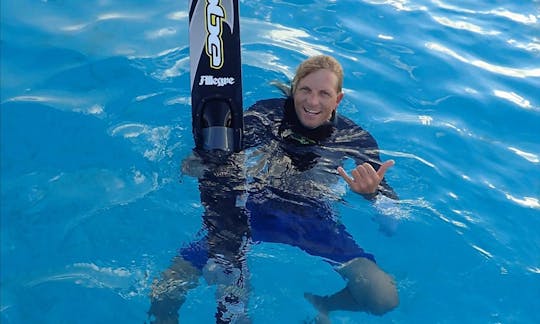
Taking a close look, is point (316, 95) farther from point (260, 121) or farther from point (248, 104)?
point (248, 104)

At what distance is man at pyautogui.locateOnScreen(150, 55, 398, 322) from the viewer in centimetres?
357

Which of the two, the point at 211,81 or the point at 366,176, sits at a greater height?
the point at 211,81

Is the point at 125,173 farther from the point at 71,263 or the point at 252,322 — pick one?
the point at 252,322

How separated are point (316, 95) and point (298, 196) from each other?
0.68 meters

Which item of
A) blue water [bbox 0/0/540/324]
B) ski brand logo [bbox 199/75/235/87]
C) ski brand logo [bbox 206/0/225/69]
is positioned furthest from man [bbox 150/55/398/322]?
ski brand logo [bbox 206/0/225/69]

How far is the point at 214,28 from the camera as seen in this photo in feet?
14.3

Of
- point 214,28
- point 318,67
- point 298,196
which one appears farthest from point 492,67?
point 298,196

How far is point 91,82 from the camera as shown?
5395 mm

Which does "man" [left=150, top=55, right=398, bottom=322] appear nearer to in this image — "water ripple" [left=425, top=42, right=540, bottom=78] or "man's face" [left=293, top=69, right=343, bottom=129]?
"man's face" [left=293, top=69, right=343, bottom=129]

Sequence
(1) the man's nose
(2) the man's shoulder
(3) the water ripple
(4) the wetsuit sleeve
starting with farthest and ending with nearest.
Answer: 1. (3) the water ripple
2. (2) the man's shoulder
3. (4) the wetsuit sleeve
4. (1) the man's nose

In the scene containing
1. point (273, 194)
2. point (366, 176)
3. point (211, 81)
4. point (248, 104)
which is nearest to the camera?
point (366, 176)

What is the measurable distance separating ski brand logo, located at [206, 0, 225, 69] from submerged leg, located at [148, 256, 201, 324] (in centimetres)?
147

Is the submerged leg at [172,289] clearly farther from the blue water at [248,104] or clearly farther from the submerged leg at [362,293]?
the submerged leg at [362,293]

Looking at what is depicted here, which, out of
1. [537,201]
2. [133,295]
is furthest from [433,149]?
[133,295]
